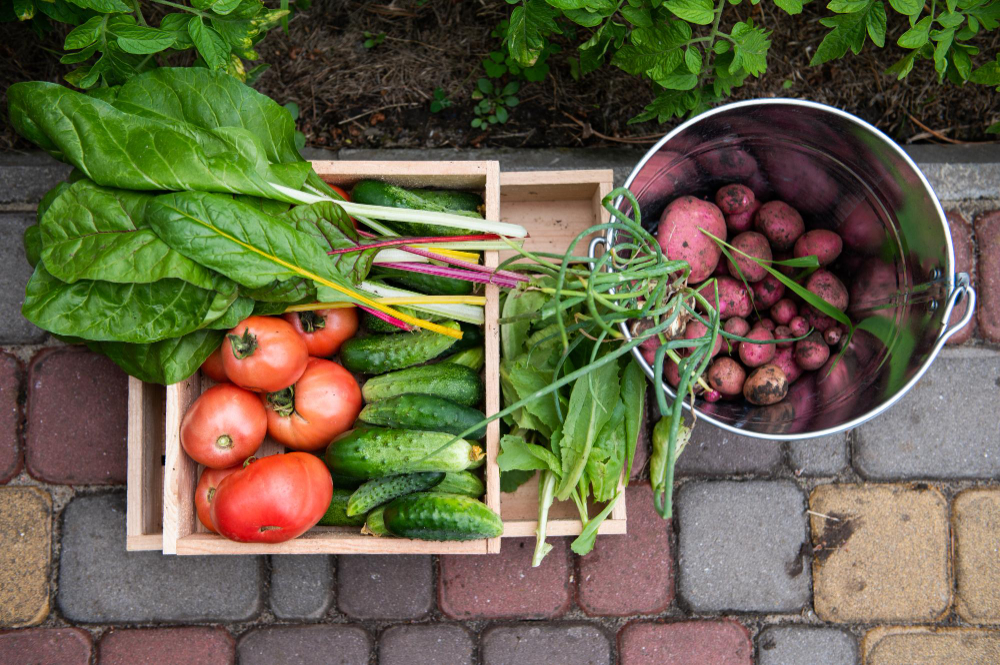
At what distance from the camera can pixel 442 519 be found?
43.7 inches

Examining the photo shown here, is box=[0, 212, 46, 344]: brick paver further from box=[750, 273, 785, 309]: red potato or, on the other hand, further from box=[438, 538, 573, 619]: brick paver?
box=[750, 273, 785, 309]: red potato

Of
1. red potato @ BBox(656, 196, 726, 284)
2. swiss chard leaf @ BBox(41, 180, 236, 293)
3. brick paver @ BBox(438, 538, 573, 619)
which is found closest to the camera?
swiss chard leaf @ BBox(41, 180, 236, 293)

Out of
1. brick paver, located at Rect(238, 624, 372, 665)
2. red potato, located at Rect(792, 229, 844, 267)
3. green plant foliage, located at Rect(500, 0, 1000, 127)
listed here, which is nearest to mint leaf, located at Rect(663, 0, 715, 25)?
green plant foliage, located at Rect(500, 0, 1000, 127)

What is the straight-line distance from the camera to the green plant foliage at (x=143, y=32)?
1.04 m

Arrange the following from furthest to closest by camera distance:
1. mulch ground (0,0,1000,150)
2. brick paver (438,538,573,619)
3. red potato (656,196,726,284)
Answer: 1. mulch ground (0,0,1000,150)
2. brick paver (438,538,573,619)
3. red potato (656,196,726,284)

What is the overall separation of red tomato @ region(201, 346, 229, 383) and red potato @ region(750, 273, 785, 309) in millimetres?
1010

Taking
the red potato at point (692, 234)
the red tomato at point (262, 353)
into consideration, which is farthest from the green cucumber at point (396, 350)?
the red potato at point (692, 234)

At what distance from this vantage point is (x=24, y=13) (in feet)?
3.67

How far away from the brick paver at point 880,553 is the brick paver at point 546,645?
0.51m

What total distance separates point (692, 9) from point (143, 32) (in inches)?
34.5

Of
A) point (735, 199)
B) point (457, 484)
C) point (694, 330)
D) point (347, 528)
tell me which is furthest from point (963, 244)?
point (347, 528)

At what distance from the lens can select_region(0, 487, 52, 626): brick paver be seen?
4.86 feet

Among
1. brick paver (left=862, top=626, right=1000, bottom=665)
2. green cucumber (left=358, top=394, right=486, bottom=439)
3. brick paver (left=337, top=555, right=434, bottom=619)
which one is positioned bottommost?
brick paver (left=862, top=626, right=1000, bottom=665)

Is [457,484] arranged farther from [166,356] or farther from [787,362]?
[787,362]
